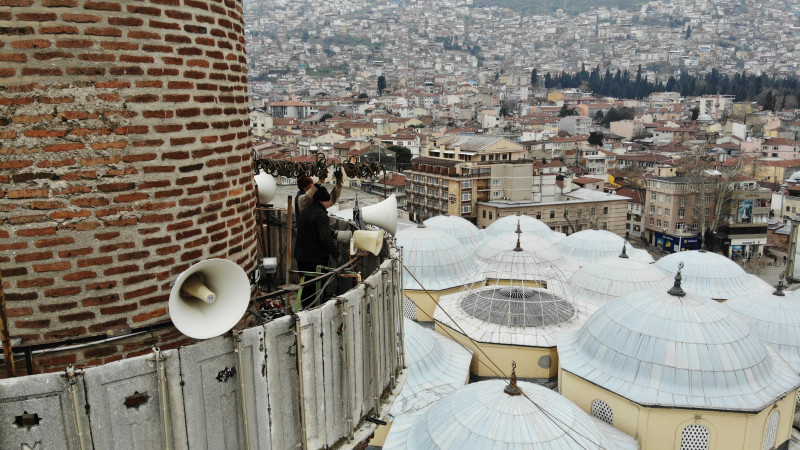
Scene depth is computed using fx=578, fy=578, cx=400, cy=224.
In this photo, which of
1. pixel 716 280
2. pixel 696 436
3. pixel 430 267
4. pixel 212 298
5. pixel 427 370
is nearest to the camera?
pixel 212 298

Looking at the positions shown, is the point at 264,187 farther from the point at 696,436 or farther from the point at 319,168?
the point at 696,436

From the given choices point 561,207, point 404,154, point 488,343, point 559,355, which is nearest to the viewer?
point 559,355

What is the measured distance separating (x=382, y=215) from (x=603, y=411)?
44.7ft

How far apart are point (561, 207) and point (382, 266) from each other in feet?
176

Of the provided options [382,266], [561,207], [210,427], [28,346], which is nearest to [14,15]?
[28,346]

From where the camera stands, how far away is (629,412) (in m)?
17.4

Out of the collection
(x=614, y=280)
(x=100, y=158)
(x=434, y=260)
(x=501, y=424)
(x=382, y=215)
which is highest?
(x=100, y=158)

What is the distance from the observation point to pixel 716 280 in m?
29.8

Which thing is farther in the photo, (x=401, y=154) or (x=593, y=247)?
(x=401, y=154)

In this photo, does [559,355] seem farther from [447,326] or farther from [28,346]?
[28,346]

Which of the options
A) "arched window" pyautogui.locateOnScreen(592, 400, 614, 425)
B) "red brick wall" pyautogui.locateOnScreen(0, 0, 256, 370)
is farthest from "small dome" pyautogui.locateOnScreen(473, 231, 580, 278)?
"red brick wall" pyautogui.locateOnScreen(0, 0, 256, 370)

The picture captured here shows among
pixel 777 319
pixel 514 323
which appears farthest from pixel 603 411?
pixel 777 319

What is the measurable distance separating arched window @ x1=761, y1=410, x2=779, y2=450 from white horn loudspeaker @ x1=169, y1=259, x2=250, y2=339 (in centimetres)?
A: 1848

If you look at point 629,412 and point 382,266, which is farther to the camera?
point 629,412
